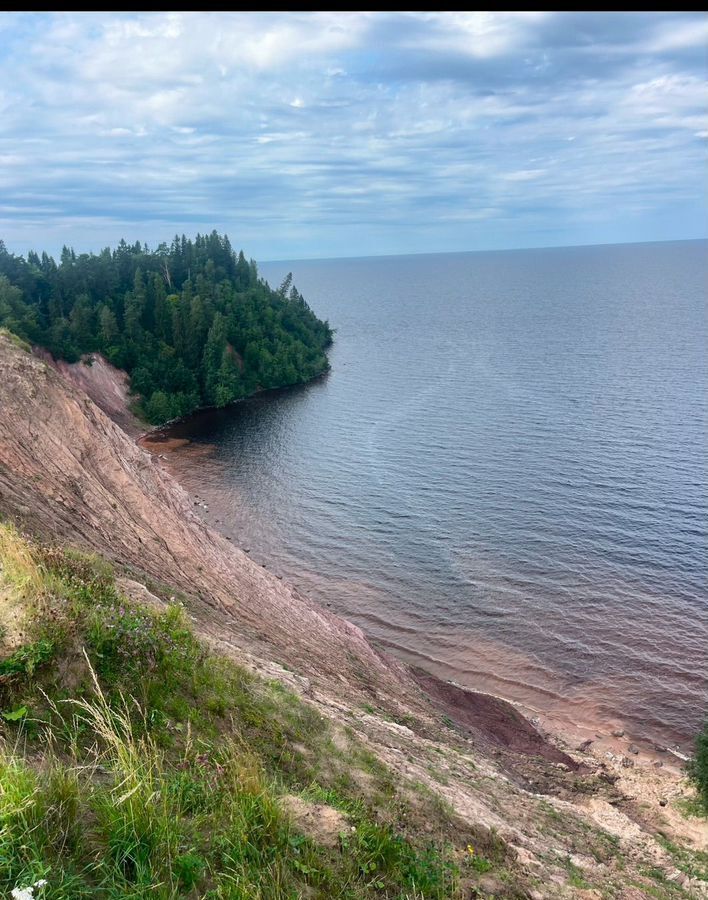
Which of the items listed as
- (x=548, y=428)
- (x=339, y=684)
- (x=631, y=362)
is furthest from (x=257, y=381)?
(x=339, y=684)

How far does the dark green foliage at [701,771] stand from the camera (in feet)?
69.8

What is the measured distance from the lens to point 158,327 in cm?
8794

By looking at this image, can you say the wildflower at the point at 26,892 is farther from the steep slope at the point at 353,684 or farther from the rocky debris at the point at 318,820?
the steep slope at the point at 353,684

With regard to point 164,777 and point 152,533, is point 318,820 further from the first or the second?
point 152,533

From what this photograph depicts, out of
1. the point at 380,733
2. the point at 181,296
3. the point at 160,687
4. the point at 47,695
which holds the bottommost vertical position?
the point at 380,733

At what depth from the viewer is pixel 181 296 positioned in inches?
3775

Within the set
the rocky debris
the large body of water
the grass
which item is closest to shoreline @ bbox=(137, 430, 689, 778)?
the large body of water

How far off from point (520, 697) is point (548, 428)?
119 feet

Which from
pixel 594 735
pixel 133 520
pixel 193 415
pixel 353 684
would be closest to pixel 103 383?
pixel 193 415

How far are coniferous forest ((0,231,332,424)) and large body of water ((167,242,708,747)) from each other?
604cm

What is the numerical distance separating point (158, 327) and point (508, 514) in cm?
6274

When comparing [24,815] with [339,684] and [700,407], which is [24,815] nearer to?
[339,684]

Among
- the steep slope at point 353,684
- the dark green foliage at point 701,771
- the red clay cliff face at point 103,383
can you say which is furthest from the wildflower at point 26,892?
the red clay cliff face at point 103,383

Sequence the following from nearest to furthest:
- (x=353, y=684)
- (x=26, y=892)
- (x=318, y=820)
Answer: (x=26, y=892) < (x=318, y=820) < (x=353, y=684)
